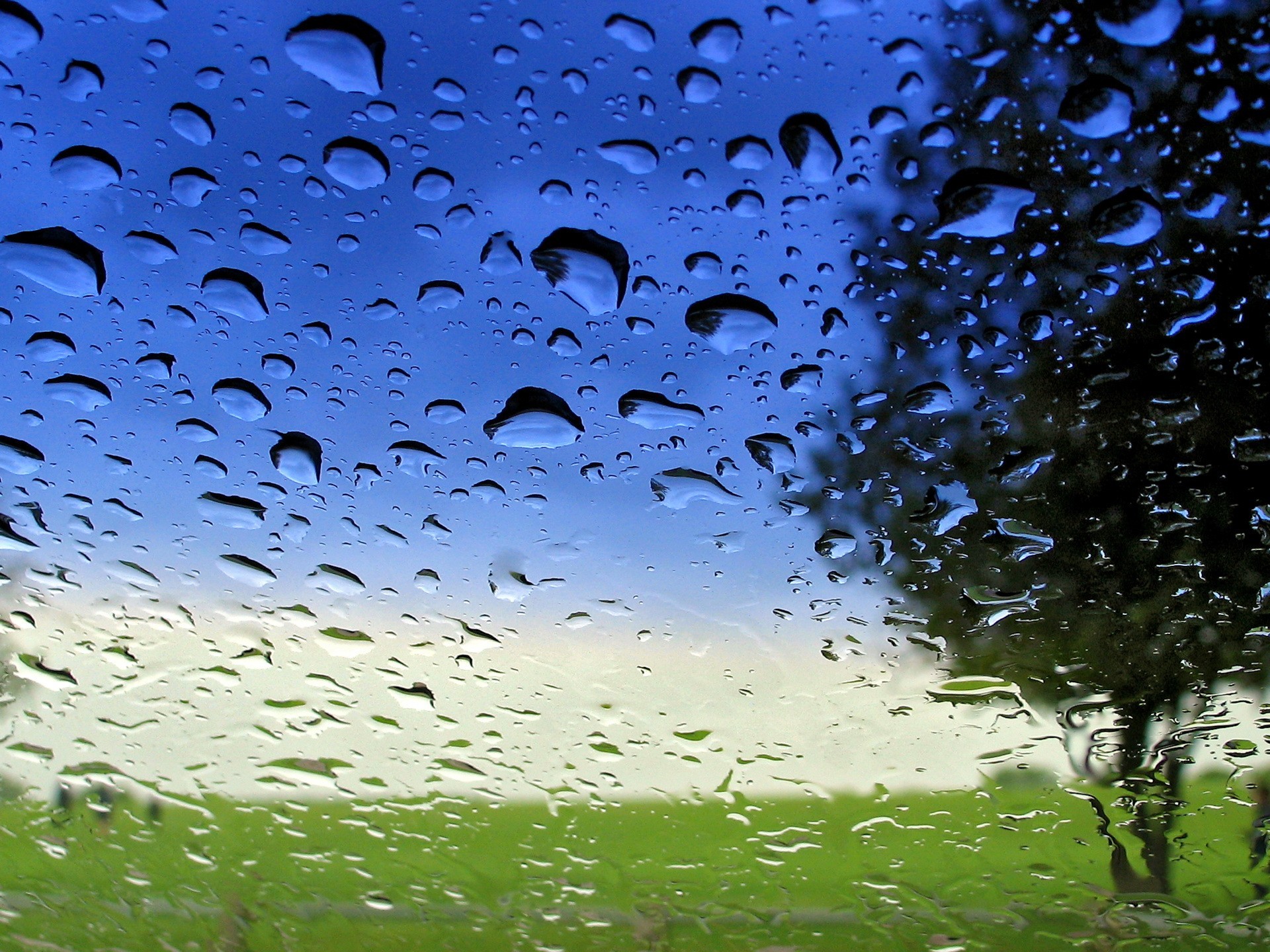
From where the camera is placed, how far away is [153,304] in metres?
1.05

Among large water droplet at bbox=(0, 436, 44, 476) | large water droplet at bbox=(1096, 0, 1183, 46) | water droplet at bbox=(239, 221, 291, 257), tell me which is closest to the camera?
large water droplet at bbox=(1096, 0, 1183, 46)

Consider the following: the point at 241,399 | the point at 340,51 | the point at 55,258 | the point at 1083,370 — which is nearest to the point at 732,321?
the point at 1083,370

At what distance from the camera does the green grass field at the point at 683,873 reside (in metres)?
1.19

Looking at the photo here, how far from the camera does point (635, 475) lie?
3.63ft

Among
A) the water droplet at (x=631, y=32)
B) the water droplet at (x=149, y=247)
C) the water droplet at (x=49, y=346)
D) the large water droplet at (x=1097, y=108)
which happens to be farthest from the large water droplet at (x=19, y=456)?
the large water droplet at (x=1097, y=108)

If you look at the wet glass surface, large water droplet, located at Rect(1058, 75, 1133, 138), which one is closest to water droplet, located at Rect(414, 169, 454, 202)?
the wet glass surface

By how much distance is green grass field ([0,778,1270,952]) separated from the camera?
1.19 metres

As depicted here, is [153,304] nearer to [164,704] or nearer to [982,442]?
[164,704]

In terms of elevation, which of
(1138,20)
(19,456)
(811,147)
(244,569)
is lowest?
(244,569)

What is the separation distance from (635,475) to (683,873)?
2.30 feet

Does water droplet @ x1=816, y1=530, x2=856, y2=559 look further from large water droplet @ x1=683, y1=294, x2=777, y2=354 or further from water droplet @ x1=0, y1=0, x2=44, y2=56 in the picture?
water droplet @ x1=0, y1=0, x2=44, y2=56

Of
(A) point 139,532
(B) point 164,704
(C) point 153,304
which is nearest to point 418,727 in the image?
(B) point 164,704

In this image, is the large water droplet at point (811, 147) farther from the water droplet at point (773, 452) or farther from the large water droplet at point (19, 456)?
the large water droplet at point (19, 456)

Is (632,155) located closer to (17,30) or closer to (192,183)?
(192,183)
